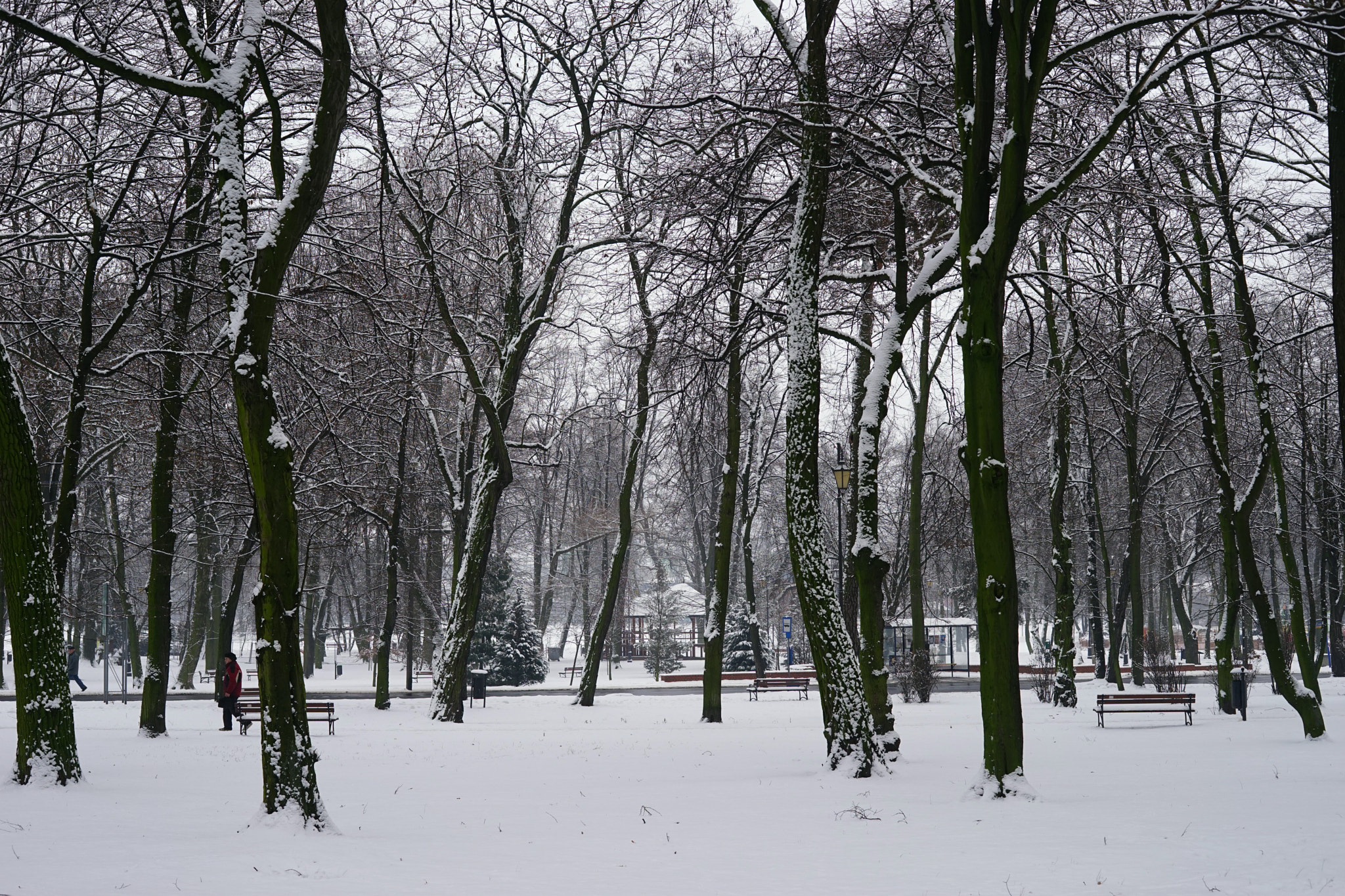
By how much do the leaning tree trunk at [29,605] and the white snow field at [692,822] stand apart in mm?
356

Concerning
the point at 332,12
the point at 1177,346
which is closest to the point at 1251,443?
the point at 1177,346

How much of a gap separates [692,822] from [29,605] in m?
6.45

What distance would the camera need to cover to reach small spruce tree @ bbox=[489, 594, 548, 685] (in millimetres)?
37125

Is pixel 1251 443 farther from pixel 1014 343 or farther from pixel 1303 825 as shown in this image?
pixel 1303 825

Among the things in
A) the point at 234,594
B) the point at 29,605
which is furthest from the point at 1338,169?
the point at 234,594

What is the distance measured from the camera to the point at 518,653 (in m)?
37.5

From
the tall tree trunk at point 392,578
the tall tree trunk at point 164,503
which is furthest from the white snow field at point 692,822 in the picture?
the tall tree trunk at point 392,578

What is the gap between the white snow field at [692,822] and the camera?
6.89 m

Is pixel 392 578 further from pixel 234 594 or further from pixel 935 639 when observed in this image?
pixel 935 639

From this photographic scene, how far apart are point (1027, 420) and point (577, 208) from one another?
14539mm

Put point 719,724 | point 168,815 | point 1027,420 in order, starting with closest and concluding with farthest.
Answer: point 168,815
point 719,724
point 1027,420

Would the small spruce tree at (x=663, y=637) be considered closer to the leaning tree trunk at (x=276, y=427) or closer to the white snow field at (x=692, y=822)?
the white snow field at (x=692, y=822)

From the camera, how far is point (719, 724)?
21.0 metres

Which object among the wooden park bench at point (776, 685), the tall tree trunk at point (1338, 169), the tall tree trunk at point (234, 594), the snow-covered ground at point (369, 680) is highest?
the tall tree trunk at point (1338, 169)
